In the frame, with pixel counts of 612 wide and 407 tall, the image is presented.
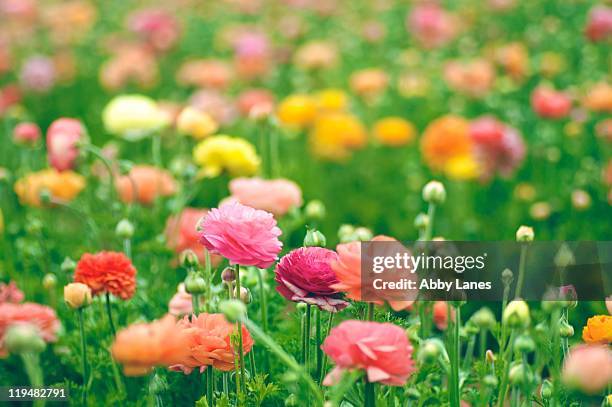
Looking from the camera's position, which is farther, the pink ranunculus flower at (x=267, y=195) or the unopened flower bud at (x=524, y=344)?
the pink ranunculus flower at (x=267, y=195)

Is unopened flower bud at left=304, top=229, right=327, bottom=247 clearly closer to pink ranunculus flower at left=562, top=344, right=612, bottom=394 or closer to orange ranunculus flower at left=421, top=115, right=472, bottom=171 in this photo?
pink ranunculus flower at left=562, top=344, right=612, bottom=394

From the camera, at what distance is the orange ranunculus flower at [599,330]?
107cm

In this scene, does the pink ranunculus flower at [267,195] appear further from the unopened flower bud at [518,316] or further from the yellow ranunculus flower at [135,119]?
the unopened flower bud at [518,316]

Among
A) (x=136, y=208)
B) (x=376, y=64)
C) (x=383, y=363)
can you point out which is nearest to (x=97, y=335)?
(x=136, y=208)

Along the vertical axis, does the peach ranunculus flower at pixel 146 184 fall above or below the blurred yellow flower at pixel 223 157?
below

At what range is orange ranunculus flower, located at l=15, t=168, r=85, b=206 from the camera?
1962 millimetres

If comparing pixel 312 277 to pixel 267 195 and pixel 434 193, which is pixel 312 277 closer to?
pixel 434 193

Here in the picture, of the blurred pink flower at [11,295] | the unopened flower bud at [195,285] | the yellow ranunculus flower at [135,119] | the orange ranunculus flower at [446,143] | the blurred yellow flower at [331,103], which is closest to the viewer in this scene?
the unopened flower bud at [195,285]

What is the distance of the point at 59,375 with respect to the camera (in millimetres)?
1483

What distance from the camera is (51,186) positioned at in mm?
2018

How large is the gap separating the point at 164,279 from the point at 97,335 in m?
0.38

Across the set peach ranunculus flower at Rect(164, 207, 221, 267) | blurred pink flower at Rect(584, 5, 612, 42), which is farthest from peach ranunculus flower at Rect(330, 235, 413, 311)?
blurred pink flower at Rect(584, 5, 612, 42)

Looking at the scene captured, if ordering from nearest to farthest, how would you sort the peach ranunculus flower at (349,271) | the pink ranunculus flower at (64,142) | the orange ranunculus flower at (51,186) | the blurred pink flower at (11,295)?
the peach ranunculus flower at (349,271), the blurred pink flower at (11,295), the pink ranunculus flower at (64,142), the orange ranunculus flower at (51,186)

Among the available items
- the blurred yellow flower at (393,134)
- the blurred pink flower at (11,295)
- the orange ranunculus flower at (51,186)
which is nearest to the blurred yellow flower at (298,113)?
the blurred yellow flower at (393,134)
